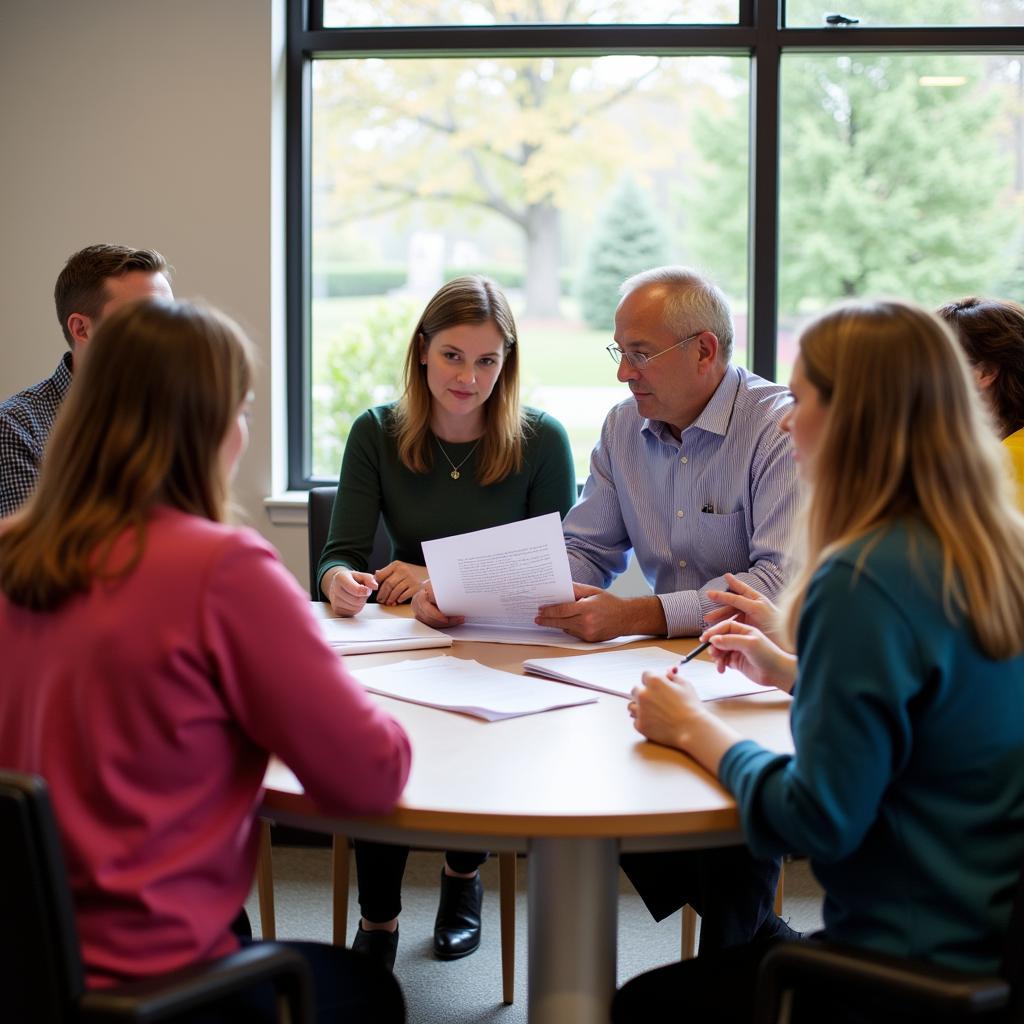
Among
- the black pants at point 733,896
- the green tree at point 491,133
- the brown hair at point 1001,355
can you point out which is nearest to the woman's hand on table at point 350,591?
the black pants at point 733,896

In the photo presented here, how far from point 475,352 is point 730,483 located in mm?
644

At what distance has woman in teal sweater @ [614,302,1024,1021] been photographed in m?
1.19

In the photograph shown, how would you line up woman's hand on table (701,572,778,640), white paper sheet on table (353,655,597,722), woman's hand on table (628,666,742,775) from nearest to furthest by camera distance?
woman's hand on table (628,666,742,775)
white paper sheet on table (353,655,597,722)
woman's hand on table (701,572,778,640)

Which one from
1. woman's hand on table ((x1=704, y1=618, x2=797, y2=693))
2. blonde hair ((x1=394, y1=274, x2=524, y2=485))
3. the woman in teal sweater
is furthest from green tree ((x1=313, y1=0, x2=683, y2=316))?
the woman in teal sweater

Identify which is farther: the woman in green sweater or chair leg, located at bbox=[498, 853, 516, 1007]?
the woman in green sweater

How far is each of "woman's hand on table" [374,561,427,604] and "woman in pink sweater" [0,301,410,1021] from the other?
1208 millimetres

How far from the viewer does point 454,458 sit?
2.79 m

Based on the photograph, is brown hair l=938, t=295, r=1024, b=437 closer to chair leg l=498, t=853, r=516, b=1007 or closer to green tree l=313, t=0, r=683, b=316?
chair leg l=498, t=853, r=516, b=1007

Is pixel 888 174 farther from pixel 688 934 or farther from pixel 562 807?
pixel 562 807

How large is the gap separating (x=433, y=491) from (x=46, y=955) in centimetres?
176

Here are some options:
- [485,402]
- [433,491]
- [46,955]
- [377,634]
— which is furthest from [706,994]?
[485,402]

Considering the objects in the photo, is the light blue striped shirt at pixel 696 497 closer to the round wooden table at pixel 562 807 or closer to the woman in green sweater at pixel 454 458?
the woman in green sweater at pixel 454 458

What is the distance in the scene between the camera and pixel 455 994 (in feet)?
8.45

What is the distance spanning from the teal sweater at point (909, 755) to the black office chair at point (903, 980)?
0.07 meters
